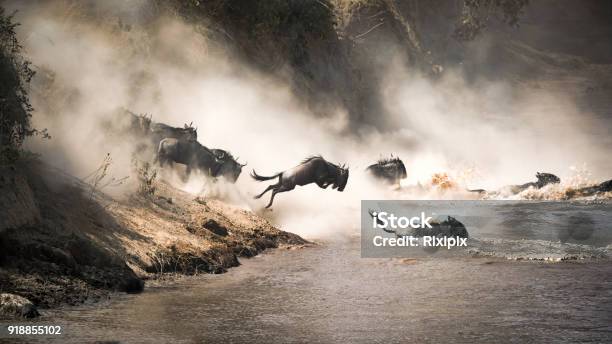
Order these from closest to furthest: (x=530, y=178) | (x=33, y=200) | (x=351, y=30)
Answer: (x=33, y=200), (x=530, y=178), (x=351, y=30)

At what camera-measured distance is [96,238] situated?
13.4 m

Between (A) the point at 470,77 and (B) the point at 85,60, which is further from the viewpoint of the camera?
(A) the point at 470,77

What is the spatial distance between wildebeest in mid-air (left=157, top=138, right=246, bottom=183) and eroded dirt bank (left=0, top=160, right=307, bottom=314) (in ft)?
9.37

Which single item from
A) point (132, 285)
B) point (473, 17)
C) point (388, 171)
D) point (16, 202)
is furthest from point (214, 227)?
point (473, 17)

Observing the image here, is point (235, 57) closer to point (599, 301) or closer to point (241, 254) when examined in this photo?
point (241, 254)

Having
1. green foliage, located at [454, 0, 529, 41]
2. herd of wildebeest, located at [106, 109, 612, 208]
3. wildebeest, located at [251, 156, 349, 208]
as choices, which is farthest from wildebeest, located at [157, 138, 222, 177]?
green foliage, located at [454, 0, 529, 41]

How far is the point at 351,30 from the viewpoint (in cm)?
4216

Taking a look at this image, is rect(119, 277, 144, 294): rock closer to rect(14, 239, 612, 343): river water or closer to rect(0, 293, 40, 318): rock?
rect(14, 239, 612, 343): river water

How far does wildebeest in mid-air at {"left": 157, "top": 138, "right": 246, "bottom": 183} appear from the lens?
71.1 feet

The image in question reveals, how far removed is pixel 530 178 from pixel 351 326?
2864 centimetres

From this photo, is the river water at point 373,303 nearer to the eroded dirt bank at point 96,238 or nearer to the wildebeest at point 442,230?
the eroded dirt bank at point 96,238

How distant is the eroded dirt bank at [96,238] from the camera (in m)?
11.3

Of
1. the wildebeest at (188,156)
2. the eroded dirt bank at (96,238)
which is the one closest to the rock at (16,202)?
the eroded dirt bank at (96,238)

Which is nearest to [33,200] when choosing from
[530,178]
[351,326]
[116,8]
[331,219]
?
[351,326]
